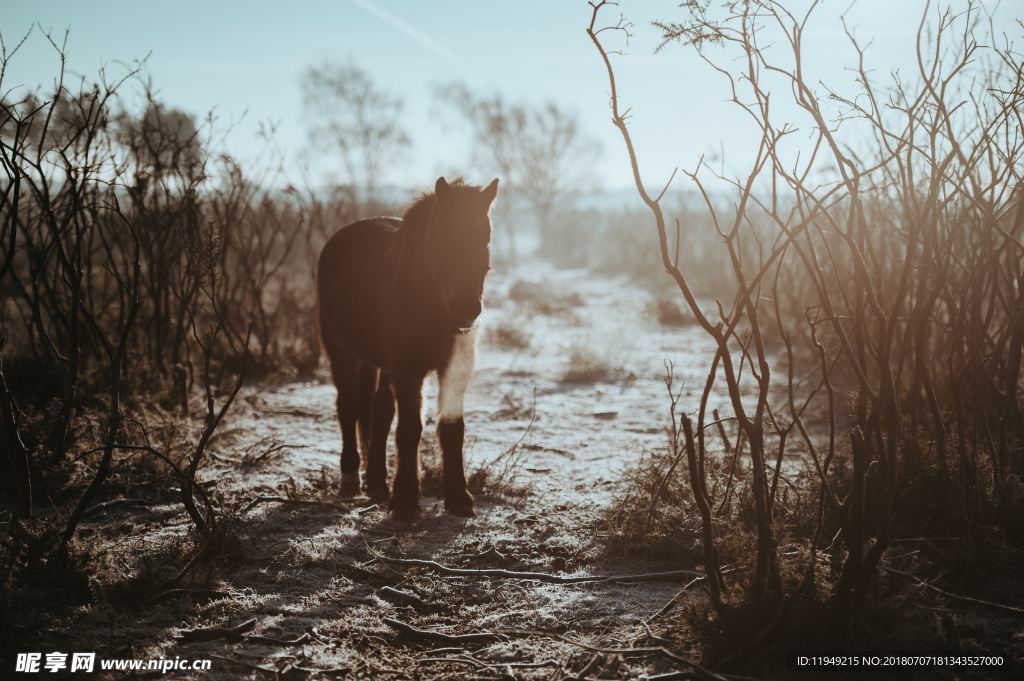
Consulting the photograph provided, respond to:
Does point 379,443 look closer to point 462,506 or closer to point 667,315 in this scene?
point 462,506

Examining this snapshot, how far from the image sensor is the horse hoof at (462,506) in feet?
12.1

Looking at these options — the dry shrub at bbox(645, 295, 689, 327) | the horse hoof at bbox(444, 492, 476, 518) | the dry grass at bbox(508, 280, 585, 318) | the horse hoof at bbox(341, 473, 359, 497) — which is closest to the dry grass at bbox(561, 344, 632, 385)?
the horse hoof at bbox(341, 473, 359, 497)

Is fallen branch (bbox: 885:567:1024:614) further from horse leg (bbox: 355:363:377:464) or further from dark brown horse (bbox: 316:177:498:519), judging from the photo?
horse leg (bbox: 355:363:377:464)

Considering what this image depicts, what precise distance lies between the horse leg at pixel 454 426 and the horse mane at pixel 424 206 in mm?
653

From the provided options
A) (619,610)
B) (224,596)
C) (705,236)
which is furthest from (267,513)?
(705,236)

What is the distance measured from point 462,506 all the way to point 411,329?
981mm

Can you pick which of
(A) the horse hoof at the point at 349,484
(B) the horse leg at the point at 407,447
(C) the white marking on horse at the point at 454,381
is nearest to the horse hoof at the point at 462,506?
(B) the horse leg at the point at 407,447

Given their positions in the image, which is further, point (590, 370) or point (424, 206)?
point (590, 370)

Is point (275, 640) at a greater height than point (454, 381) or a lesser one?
lesser

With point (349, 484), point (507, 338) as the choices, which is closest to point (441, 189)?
point (349, 484)

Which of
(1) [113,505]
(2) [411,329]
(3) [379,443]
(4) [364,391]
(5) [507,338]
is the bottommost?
(1) [113,505]

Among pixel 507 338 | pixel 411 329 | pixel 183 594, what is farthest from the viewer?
pixel 507 338

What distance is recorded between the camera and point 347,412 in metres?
4.43

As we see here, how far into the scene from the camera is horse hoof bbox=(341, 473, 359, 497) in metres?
4.07
